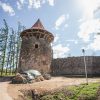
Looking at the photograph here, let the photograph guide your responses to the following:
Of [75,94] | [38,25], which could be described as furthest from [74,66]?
[75,94]

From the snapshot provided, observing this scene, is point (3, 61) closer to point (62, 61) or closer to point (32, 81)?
point (62, 61)

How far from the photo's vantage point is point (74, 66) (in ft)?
107

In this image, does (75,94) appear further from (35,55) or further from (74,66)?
(35,55)

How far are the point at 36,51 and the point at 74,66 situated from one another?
635 centimetres

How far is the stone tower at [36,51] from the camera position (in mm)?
31797

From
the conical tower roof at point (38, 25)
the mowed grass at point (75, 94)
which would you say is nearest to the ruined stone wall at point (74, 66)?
the conical tower roof at point (38, 25)

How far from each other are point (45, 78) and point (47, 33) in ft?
27.6

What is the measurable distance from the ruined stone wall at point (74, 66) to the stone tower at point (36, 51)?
145 centimetres

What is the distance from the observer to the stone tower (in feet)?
104

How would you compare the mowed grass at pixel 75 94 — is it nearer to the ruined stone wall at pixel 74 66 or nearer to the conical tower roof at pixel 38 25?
the ruined stone wall at pixel 74 66

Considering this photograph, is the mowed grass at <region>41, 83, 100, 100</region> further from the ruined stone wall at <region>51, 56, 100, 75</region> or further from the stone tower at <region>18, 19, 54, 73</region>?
the stone tower at <region>18, 19, 54, 73</region>

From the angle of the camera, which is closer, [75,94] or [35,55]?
[75,94]

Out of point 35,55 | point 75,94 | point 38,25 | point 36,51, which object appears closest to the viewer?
point 75,94

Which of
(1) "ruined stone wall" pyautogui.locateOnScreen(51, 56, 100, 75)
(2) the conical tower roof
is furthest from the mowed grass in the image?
(2) the conical tower roof
